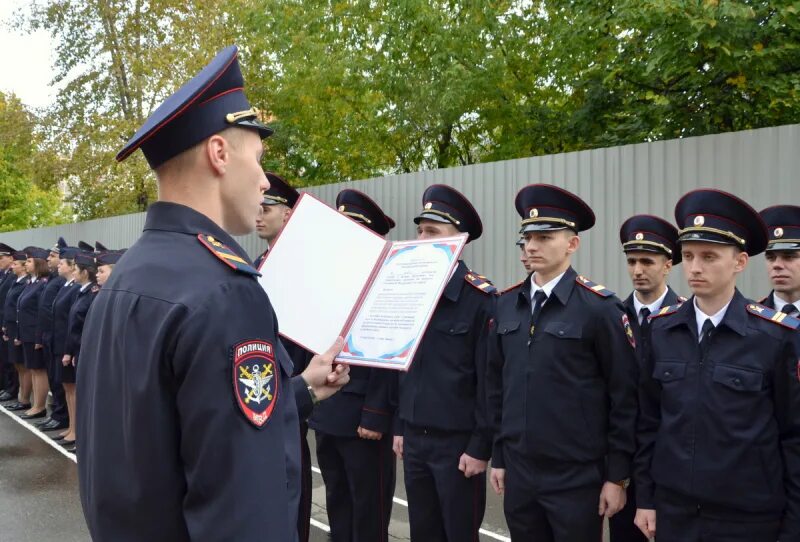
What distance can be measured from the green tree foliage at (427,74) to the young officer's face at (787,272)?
3003mm

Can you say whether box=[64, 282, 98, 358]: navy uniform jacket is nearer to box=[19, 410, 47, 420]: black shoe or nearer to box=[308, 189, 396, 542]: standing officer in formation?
box=[19, 410, 47, 420]: black shoe

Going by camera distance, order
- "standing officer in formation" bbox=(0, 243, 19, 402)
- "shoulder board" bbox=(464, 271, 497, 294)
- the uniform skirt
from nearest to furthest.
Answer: "shoulder board" bbox=(464, 271, 497, 294) → the uniform skirt → "standing officer in formation" bbox=(0, 243, 19, 402)

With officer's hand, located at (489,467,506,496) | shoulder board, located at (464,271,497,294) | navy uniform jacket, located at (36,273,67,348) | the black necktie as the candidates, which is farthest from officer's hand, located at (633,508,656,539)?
navy uniform jacket, located at (36,273,67,348)

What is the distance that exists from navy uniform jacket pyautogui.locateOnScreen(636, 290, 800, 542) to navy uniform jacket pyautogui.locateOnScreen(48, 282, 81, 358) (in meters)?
8.41

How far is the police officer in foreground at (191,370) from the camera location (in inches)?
57.7

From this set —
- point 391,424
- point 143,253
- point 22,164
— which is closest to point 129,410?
point 143,253

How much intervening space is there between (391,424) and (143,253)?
3.12 m

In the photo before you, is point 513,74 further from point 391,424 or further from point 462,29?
point 391,424

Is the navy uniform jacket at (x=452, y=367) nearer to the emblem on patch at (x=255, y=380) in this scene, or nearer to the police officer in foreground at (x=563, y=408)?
the police officer in foreground at (x=563, y=408)

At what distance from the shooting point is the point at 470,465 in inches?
154

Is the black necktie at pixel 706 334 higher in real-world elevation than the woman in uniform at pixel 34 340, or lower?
higher

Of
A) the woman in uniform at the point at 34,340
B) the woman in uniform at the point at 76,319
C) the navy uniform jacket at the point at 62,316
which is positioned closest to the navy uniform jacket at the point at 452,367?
the woman in uniform at the point at 76,319

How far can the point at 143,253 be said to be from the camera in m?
1.67

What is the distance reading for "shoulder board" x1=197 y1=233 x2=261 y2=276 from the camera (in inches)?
62.7
